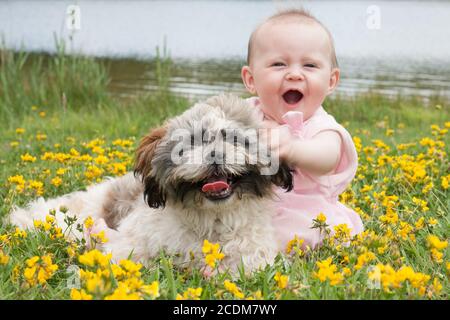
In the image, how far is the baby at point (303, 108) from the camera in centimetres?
347

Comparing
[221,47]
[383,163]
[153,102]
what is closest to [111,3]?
[221,47]

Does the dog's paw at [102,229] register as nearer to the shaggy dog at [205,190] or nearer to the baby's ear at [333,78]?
the shaggy dog at [205,190]

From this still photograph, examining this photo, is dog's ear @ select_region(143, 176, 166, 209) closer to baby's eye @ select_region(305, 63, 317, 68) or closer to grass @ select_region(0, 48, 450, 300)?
grass @ select_region(0, 48, 450, 300)

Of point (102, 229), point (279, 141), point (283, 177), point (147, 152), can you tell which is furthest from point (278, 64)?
point (102, 229)

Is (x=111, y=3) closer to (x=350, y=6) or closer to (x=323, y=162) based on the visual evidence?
(x=350, y=6)

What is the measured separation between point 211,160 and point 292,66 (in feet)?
3.43

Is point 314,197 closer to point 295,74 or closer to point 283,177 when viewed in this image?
point 283,177

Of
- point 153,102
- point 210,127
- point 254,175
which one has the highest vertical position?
point 210,127

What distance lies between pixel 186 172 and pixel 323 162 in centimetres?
86

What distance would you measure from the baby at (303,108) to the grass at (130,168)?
0.90ft

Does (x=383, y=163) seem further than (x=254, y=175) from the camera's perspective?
Yes

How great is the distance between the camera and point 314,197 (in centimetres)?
373

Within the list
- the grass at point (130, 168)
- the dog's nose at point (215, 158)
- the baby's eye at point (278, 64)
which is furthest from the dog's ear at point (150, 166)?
the baby's eye at point (278, 64)
